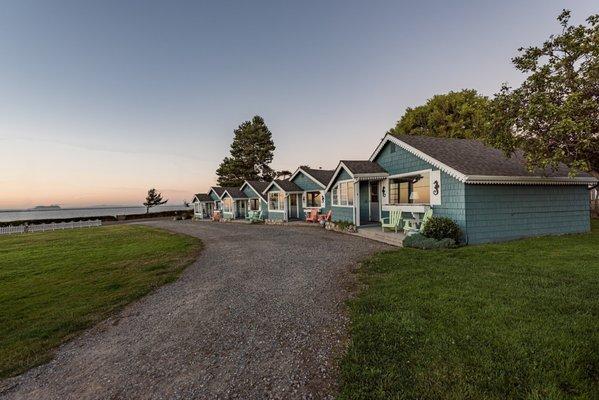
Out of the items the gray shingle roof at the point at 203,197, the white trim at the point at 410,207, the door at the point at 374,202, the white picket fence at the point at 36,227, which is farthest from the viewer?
the gray shingle roof at the point at 203,197

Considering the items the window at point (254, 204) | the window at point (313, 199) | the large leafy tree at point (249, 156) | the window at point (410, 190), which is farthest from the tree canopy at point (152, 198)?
the window at point (410, 190)

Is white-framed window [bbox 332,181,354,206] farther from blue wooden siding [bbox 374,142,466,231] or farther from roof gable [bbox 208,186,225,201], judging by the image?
roof gable [bbox 208,186,225,201]

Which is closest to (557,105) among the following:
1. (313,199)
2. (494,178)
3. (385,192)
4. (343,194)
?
(494,178)

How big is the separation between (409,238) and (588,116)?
6459mm

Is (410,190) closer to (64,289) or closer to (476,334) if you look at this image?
(476,334)

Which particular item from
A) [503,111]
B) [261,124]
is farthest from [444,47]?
[261,124]

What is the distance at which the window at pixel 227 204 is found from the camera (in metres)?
33.0

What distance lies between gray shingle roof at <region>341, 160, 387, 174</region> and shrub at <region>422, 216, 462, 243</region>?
17.6 ft

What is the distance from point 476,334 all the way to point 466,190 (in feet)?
28.0

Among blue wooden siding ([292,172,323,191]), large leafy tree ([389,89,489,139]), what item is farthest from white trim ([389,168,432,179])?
large leafy tree ([389,89,489,139])

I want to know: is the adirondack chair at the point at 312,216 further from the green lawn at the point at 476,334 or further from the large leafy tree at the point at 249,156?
the large leafy tree at the point at 249,156

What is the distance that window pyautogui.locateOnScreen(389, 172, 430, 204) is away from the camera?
514 inches

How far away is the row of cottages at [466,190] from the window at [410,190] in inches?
1.9

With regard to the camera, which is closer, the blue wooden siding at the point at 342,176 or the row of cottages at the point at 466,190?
the row of cottages at the point at 466,190
